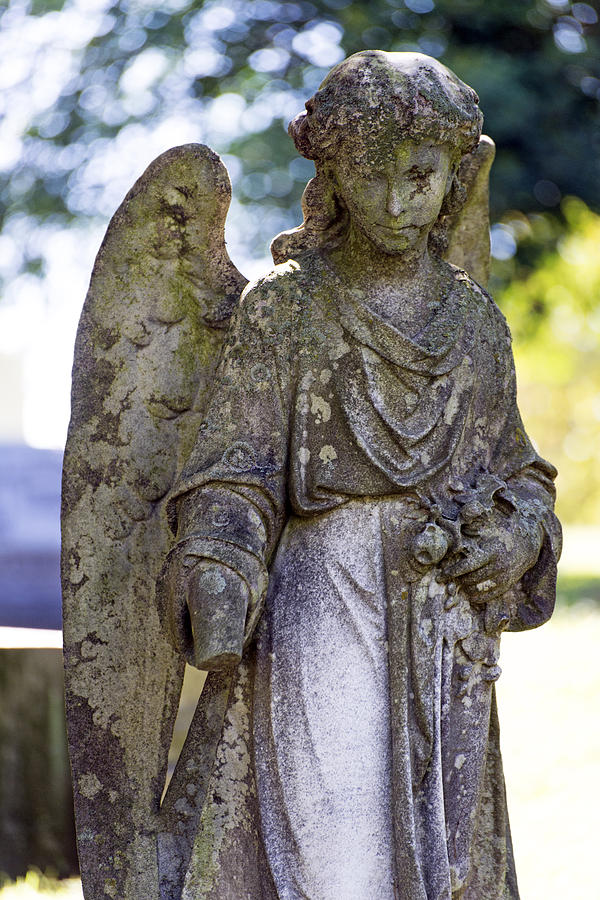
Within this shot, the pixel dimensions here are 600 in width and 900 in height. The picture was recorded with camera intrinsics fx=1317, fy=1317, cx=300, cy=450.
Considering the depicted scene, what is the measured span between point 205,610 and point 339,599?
35cm

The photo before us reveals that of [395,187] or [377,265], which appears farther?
[377,265]

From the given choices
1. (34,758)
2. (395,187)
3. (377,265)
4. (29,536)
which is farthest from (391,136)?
(29,536)

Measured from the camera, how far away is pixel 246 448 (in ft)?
10.0

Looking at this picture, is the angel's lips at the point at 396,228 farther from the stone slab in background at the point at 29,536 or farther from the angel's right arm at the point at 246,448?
the stone slab in background at the point at 29,536

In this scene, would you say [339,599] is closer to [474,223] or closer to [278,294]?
[278,294]

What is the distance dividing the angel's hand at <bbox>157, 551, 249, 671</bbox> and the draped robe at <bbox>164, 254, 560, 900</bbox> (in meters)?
0.05

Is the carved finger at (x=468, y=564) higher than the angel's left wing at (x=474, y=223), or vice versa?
the angel's left wing at (x=474, y=223)

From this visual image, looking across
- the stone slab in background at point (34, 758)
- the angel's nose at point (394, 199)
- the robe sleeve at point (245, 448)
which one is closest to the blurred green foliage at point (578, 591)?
the stone slab in background at point (34, 758)

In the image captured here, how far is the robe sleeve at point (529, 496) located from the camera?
10.6 feet

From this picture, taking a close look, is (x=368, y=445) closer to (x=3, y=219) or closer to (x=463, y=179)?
(x=463, y=179)

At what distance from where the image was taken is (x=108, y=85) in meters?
11.7

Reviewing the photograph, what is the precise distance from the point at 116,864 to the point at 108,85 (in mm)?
9561

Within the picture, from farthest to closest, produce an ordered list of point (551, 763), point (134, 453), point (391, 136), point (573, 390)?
point (573, 390) < point (551, 763) < point (134, 453) < point (391, 136)

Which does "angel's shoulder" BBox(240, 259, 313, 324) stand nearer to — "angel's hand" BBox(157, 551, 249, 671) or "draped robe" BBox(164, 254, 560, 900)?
"draped robe" BBox(164, 254, 560, 900)
